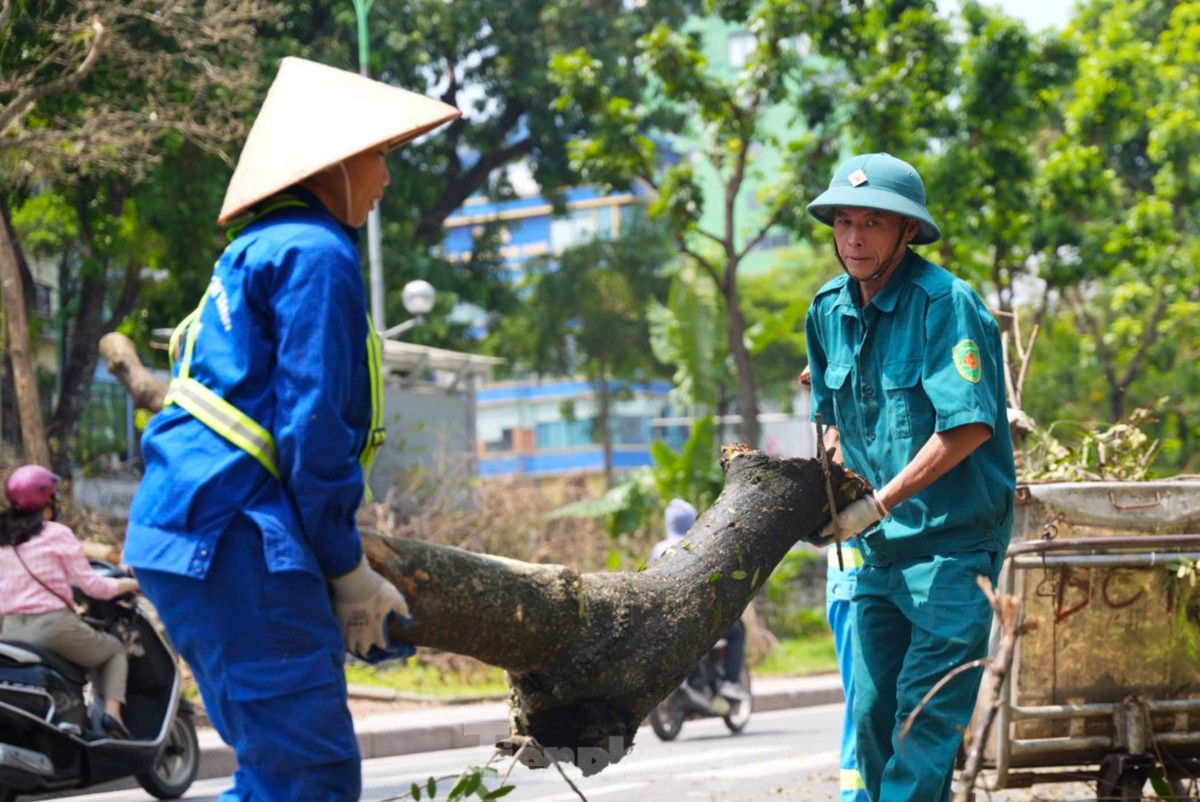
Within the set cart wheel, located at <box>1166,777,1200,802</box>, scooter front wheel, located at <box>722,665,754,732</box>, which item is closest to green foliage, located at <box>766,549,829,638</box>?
scooter front wheel, located at <box>722,665,754,732</box>

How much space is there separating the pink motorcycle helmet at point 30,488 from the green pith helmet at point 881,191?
4.12 meters

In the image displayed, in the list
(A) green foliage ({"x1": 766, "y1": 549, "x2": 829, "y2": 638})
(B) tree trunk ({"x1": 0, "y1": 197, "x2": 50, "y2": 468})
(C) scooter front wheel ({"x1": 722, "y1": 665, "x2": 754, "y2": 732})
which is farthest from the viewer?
(A) green foliage ({"x1": 766, "y1": 549, "x2": 829, "y2": 638})

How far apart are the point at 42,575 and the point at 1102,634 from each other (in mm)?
4623

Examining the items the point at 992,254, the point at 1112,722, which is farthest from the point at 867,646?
the point at 992,254

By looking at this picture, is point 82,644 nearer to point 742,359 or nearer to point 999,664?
point 999,664

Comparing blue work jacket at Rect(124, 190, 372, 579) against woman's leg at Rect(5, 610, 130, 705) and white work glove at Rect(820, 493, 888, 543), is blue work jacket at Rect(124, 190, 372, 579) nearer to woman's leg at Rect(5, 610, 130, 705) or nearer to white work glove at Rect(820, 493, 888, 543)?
white work glove at Rect(820, 493, 888, 543)

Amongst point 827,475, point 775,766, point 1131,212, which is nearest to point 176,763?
point 775,766

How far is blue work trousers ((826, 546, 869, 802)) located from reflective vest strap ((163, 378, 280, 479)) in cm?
216

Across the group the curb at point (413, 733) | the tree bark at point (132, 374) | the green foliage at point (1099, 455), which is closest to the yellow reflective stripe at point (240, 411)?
the green foliage at point (1099, 455)

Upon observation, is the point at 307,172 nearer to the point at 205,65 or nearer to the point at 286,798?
the point at 286,798

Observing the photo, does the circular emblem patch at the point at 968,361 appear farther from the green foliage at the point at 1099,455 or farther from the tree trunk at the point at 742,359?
the tree trunk at the point at 742,359

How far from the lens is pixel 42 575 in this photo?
7027mm

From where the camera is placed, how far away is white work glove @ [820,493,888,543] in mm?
4211

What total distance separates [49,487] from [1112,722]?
4.67 meters
